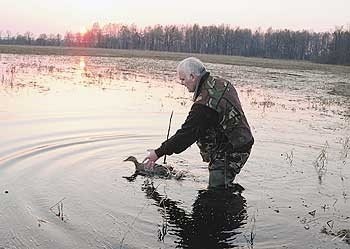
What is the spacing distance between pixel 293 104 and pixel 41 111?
497 inches

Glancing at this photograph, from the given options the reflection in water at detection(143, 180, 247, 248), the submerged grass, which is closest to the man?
the reflection in water at detection(143, 180, 247, 248)

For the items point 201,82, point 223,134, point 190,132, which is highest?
point 201,82

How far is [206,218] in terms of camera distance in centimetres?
693

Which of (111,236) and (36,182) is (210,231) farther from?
(36,182)

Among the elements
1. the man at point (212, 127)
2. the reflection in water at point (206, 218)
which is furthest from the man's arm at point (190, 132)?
the reflection in water at point (206, 218)

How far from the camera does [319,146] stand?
1282 cm

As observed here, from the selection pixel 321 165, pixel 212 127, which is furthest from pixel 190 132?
pixel 321 165

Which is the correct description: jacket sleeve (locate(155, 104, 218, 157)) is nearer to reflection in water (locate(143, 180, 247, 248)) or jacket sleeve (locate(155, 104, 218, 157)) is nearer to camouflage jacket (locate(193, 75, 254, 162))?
camouflage jacket (locate(193, 75, 254, 162))

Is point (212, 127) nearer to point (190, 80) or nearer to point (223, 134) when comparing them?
point (223, 134)

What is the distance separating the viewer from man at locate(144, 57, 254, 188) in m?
6.77

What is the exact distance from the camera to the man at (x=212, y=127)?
6.77m

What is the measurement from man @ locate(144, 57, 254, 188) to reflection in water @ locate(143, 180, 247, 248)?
0.42 metres

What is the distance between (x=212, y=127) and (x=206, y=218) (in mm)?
1371

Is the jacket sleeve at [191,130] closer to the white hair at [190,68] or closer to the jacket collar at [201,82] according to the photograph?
the jacket collar at [201,82]
